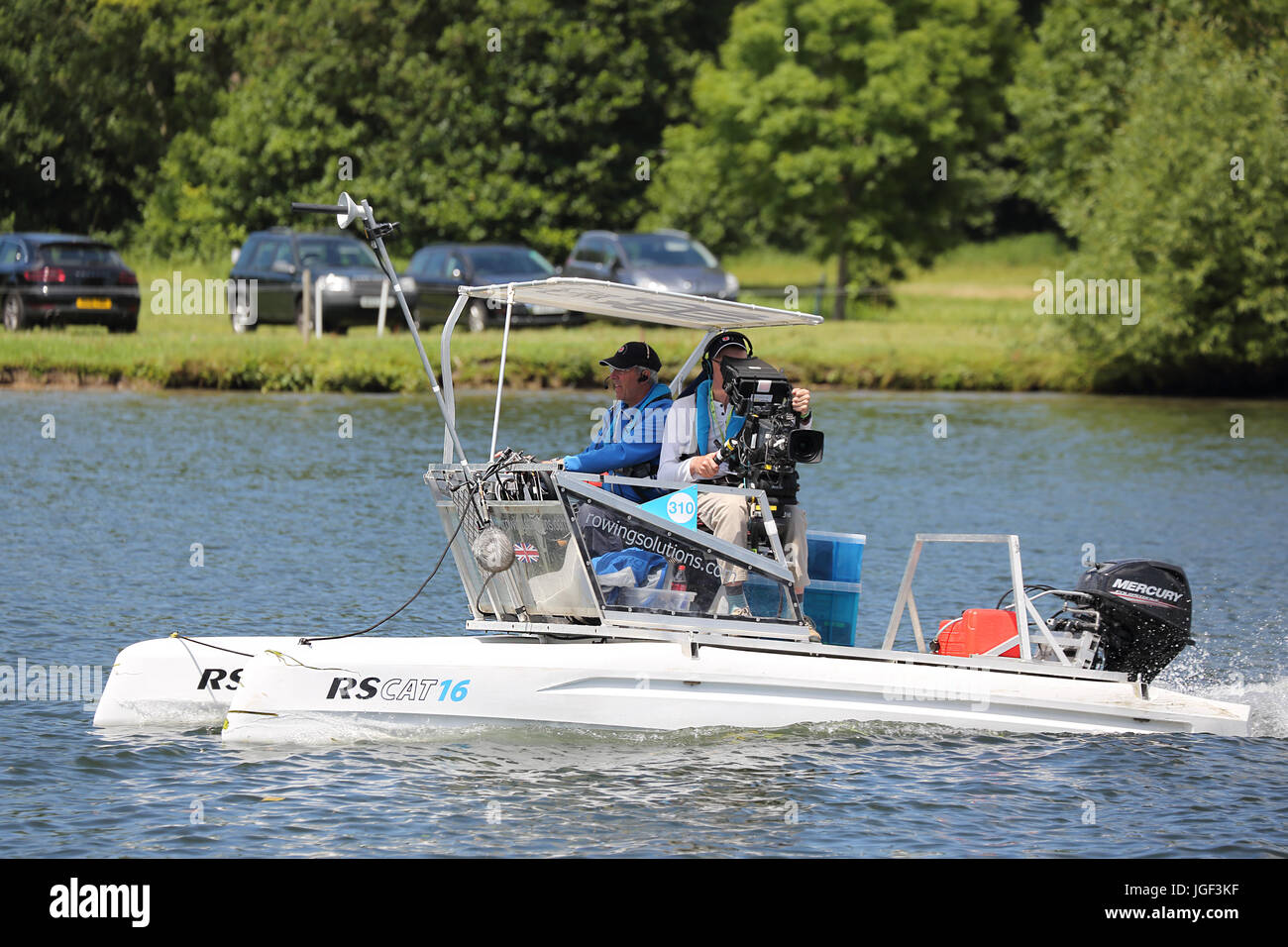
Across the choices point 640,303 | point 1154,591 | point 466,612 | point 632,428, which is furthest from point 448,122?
point 1154,591

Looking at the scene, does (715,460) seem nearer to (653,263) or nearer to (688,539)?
(688,539)

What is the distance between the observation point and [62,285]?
3008 cm

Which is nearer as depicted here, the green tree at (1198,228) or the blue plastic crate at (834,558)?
the blue plastic crate at (834,558)

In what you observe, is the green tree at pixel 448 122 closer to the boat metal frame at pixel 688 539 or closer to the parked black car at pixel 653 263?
the parked black car at pixel 653 263

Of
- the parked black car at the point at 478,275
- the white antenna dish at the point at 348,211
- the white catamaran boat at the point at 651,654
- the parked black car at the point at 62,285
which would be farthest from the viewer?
the parked black car at the point at 478,275

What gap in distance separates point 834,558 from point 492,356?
18689 mm

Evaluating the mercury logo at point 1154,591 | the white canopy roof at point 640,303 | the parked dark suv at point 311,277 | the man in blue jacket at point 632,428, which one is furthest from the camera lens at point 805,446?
the parked dark suv at point 311,277

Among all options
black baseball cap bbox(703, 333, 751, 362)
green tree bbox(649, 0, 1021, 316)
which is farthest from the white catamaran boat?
green tree bbox(649, 0, 1021, 316)

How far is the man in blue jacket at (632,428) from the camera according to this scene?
10.1m

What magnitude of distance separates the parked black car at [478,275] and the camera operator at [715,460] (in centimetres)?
2129

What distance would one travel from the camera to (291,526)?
17641 millimetres

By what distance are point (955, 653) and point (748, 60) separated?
3124 cm
